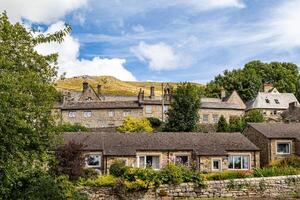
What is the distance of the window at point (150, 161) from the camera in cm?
4772

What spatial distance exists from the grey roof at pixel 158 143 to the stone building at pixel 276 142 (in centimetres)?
246

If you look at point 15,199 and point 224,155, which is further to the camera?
point 224,155

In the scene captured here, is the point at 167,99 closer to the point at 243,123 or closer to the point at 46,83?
the point at 243,123

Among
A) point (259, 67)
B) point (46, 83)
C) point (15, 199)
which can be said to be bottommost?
point (15, 199)

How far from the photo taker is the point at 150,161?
48125 millimetres

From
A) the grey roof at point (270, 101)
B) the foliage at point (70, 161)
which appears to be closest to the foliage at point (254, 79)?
the grey roof at point (270, 101)

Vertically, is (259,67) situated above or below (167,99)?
above

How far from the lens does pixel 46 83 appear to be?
21.2 metres

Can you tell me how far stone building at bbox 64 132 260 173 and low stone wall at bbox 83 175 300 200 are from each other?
1026 centimetres

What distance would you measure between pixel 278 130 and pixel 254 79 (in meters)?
67.8

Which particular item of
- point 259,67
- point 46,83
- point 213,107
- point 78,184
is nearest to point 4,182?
point 46,83

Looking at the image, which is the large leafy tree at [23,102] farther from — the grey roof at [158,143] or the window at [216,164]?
the window at [216,164]

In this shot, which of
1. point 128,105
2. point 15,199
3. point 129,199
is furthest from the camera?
point 128,105

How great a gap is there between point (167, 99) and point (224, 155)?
140 ft
